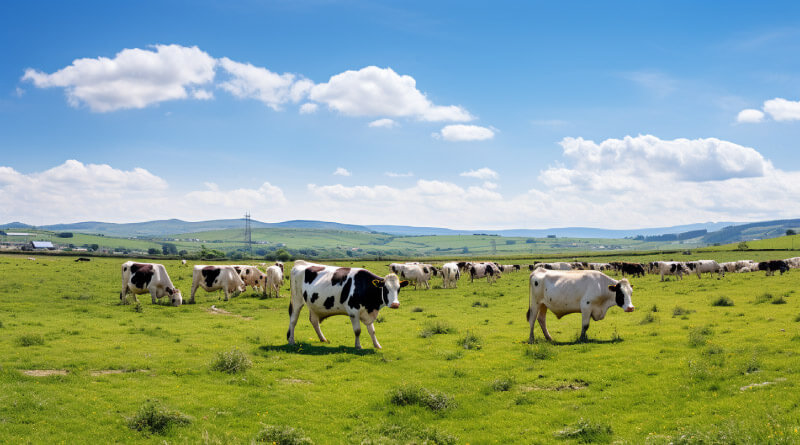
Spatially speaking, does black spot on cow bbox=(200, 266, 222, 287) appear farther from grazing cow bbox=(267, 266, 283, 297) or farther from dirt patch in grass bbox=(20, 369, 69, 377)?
dirt patch in grass bbox=(20, 369, 69, 377)

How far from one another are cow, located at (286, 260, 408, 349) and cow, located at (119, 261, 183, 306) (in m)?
17.0

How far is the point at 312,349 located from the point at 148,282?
19234mm

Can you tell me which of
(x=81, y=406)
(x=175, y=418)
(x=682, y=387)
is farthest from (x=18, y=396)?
(x=682, y=387)

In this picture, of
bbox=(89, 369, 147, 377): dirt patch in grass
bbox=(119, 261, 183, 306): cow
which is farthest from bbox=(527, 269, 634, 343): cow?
bbox=(119, 261, 183, 306): cow

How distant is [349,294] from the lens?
17859 millimetres

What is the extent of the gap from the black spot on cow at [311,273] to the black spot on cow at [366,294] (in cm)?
183

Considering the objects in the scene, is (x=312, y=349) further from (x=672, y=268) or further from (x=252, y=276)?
(x=672, y=268)

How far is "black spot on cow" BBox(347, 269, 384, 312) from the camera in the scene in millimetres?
17766

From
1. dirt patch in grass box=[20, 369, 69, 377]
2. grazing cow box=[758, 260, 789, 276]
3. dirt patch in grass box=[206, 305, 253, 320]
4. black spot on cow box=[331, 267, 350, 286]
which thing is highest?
black spot on cow box=[331, 267, 350, 286]

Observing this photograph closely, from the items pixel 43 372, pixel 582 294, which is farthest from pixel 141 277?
pixel 582 294

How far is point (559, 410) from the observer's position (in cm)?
1133

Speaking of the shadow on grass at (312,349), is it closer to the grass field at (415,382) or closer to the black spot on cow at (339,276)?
the grass field at (415,382)

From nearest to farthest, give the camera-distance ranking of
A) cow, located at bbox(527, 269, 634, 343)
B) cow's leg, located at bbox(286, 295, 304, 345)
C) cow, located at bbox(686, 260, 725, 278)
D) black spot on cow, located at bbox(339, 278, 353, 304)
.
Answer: black spot on cow, located at bbox(339, 278, 353, 304)
cow's leg, located at bbox(286, 295, 304, 345)
cow, located at bbox(527, 269, 634, 343)
cow, located at bbox(686, 260, 725, 278)

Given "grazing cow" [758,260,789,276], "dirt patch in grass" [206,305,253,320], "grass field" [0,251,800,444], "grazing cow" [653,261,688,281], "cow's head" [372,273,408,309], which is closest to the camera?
"grass field" [0,251,800,444]
